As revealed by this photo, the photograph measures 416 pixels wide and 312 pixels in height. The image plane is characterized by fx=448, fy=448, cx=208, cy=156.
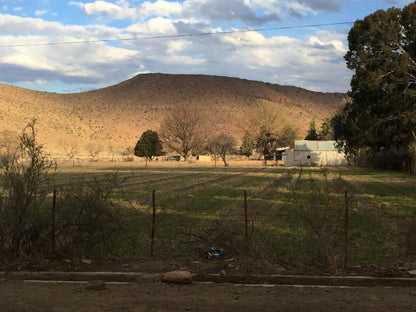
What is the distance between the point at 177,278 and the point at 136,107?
144276 millimetres

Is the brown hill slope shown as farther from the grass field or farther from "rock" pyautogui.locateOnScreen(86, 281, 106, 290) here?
"rock" pyautogui.locateOnScreen(86, 281, 106, 290)

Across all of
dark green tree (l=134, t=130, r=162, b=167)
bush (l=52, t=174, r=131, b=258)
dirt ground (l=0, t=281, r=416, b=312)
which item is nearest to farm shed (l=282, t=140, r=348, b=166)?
dark green tree (l=134, t=130, r=162, b=167)

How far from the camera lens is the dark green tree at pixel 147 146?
102 m

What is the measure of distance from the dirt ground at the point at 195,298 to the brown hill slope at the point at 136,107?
325ft

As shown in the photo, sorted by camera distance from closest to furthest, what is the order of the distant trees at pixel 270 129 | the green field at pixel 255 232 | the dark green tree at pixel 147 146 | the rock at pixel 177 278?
the rock at pixel 177 278
the green field at pixel 255 232
the distant trees at pixel 270 129
the dark green tree at pixel 147 146

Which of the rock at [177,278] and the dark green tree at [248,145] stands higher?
the dark green tree at [248,145]

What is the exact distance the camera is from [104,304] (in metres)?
6.80

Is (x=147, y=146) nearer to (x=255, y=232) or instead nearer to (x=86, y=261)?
(x=255, y=232)

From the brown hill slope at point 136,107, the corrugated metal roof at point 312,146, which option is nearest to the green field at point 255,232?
the corrugated metal roof at point 312,146

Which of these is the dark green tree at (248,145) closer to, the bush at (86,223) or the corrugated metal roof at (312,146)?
the corrugated metal roof at (312,146)

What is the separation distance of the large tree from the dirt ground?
31075 mm

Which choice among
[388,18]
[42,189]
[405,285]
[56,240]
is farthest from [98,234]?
[388,18]

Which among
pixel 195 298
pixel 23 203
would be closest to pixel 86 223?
pixel 23 203

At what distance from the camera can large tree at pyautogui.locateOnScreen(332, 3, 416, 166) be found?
A: 36.5 meters
